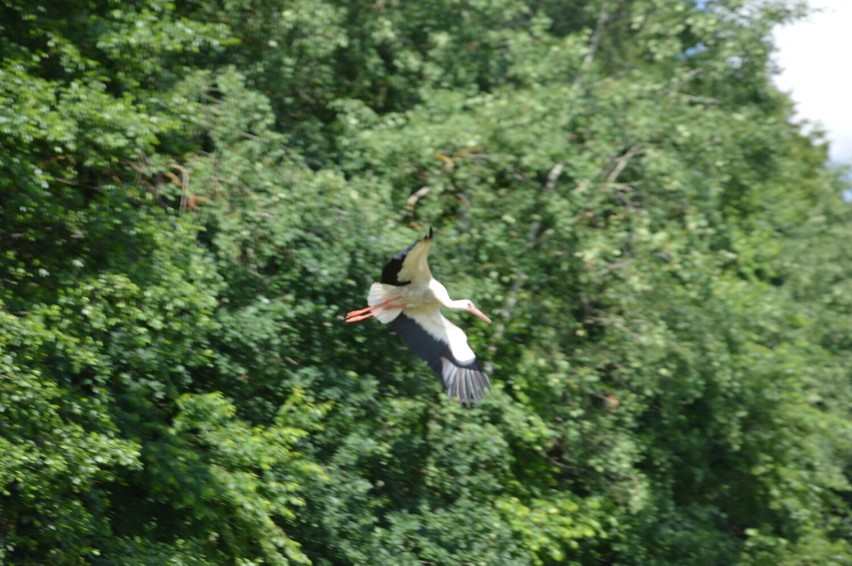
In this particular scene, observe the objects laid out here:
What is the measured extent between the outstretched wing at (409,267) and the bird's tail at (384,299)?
9 cm

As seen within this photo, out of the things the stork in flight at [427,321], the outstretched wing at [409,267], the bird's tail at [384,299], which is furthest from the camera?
the bird's tail at [384,299]

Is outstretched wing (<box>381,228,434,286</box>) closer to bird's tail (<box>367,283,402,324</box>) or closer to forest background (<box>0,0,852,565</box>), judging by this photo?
bird's tail (<box>367,283,402,324</box>)

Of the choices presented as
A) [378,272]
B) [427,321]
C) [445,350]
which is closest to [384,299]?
[427,321]

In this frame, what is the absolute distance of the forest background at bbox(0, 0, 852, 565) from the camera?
935 cm

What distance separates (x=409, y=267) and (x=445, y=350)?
3.12 ft

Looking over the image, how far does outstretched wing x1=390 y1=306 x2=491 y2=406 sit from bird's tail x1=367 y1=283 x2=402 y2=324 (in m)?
0.12

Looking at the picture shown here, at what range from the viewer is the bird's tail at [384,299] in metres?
9.96

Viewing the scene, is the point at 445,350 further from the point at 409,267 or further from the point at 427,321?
the point at 409,267

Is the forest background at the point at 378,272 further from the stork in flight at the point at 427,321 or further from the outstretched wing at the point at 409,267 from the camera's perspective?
the outstretched wing at the point at 409,267

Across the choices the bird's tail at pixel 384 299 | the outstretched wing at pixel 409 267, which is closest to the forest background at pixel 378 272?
the bird's tail at pixel 384 299

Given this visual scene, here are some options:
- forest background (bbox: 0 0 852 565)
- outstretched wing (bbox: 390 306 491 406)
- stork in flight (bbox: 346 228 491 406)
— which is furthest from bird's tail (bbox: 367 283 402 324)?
forest background (bbox: 0 0 852 565)

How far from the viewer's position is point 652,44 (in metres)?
16.8

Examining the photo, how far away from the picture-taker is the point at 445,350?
1002cm

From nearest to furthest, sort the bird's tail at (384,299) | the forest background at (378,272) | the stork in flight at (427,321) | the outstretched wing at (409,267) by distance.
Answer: the outstretched wing at (409,267) < the forest background at (378,272) < the stork in flight at (427,321) < the bird's tail at (384,299)
